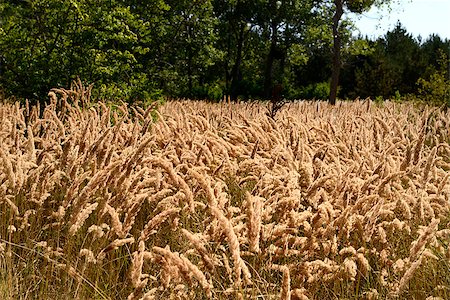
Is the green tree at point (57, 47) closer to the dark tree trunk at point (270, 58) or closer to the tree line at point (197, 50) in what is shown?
the tree line at point (197, 50)

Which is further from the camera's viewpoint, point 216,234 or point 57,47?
point 57,47

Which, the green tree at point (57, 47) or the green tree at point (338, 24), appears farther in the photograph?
the green tree at point (338, 24)

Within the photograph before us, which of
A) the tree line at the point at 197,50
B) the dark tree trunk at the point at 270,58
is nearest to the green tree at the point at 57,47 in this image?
the tree line at the point at 197,50

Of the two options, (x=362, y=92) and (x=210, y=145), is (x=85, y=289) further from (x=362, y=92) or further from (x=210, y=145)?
(x=362, y=92)

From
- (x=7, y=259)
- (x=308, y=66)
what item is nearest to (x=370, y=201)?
(x=7, y=259)

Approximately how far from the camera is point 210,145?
3895mm

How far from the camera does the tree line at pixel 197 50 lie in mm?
8242

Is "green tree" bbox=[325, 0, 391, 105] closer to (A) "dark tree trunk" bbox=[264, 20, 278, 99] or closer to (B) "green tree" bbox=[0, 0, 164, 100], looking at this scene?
(A) "dark tree trunk" bbox=[264, 20, 278, 99]

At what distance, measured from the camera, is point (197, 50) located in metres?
24.9

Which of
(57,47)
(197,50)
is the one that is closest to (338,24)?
(197,50)

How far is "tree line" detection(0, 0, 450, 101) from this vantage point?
8242 millimetres

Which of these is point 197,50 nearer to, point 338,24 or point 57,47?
point 338,24

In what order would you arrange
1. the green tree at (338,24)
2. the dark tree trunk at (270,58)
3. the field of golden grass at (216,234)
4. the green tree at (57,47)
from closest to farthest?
the field of golden grass at (216,234)
the green tree at (57,47)
the green tree at (338,24)
the dark tree trunk at (270,58)

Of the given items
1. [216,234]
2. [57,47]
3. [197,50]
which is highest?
[197,50]
